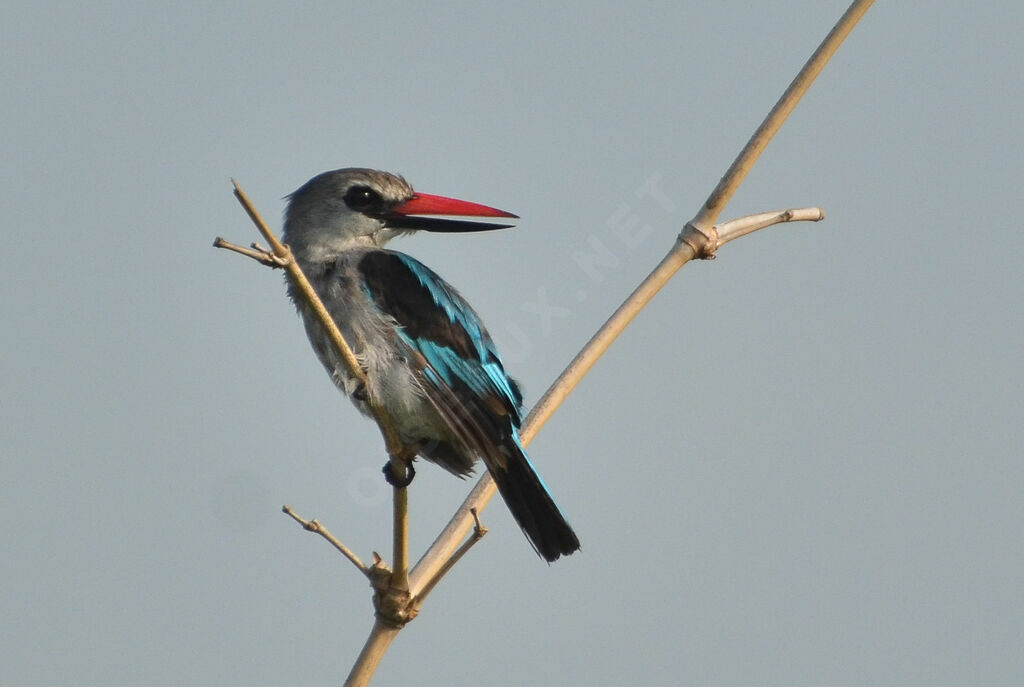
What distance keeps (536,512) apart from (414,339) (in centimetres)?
90

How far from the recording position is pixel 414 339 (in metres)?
4.77

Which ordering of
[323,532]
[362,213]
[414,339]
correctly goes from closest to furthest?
[323,532] → [414,339] → [362,213]

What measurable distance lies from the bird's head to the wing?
30cm

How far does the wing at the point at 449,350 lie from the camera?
4531mm

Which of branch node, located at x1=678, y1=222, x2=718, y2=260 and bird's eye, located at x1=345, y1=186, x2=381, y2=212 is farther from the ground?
branch node, located at x1=678, y1=222, x2=718, y2=260

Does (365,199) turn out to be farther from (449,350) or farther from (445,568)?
(445,568)

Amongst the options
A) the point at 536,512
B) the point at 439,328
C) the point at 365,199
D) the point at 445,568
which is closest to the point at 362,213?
the point at 365,199

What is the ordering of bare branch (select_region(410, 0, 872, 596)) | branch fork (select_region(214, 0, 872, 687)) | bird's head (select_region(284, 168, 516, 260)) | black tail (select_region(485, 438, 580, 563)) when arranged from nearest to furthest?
1. branch fork (select_region(214, 0, 872, 687))
2. bare branch (select_region(410, 0, 872, 596))
3. black tail (select_region(485, 438, 580, 563))
4. bird's head (select_region(284, 168, 516, 260))

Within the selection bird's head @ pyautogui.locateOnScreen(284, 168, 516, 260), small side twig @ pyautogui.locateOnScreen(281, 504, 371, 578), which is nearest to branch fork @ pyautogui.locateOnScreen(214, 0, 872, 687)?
small side twig @ pyautogui.locateOnScreen(281, 504, 371, 578)

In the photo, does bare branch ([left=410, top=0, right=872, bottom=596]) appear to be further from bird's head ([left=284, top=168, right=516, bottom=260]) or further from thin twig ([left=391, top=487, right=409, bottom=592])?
bird's head ([left=284, top=168, right=516, bottom=260])

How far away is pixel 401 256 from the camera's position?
5.11 meters

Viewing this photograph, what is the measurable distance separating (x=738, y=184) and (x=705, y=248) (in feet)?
0.81

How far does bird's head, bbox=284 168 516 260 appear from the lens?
5.31 metres

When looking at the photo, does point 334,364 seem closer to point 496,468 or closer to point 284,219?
point 496,468
